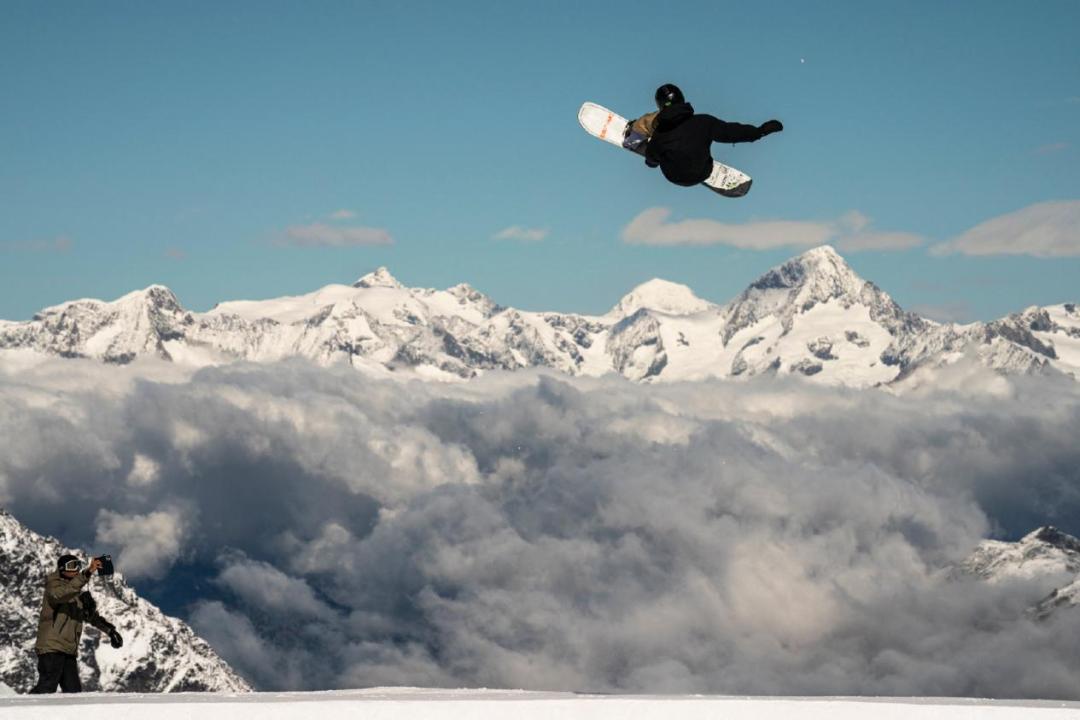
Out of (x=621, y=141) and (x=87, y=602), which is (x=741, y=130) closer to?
(x=621, y=141)

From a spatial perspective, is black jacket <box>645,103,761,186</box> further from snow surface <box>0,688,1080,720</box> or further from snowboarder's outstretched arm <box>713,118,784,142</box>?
snow surface <box>0,688,1080,720</box>

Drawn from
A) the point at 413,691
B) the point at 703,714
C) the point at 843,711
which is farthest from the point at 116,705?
the point at 843,711

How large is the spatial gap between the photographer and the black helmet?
11.3 m

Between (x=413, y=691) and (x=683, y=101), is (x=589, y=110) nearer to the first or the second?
(x=683, y=101)

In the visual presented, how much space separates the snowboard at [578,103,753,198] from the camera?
20016 millimetres

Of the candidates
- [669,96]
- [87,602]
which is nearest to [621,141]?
[669,96]

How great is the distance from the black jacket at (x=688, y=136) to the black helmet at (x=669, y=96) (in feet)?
0.37

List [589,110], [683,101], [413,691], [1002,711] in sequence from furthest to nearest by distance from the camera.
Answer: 1. [589,110]
2. [683,101]
3. [413,691]
4. [1002,711]

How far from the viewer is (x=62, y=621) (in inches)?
734

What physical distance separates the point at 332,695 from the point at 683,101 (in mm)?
10165

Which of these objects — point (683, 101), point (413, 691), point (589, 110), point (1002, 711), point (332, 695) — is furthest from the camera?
point (589, 110)

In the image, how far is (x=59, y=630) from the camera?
61.0ft

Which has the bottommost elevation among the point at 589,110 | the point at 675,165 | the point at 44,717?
the point at 44,717

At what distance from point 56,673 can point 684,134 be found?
43.1 feet
